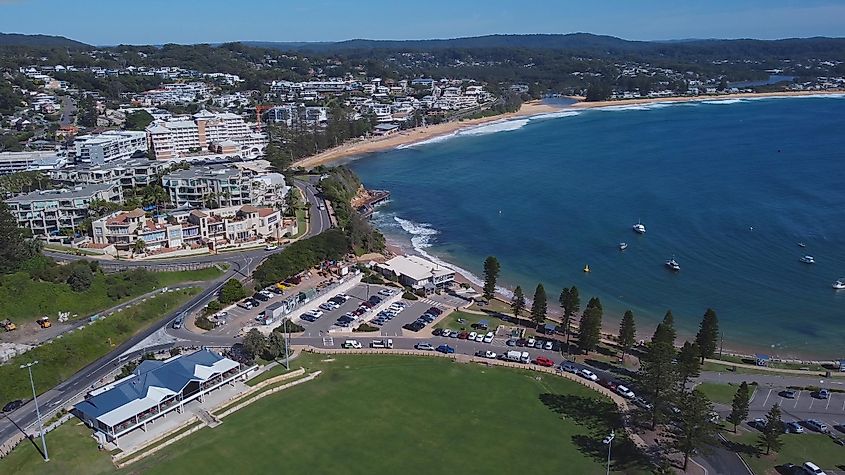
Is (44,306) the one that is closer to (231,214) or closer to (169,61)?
(231,214)

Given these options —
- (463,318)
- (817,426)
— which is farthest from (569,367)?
(817,426)

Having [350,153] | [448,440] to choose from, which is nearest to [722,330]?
[448,440]

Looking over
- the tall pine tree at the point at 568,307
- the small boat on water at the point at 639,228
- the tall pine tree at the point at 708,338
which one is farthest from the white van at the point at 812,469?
the small boat on water at the point at 639,228

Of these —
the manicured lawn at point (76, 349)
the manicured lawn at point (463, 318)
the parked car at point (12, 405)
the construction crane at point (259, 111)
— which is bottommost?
the manicured lawn at point (463, 318)

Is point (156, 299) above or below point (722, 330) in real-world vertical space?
above

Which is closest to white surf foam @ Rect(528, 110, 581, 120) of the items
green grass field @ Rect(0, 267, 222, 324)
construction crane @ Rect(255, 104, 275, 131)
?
construction crane @ Rect(255, 104, 275, 131)

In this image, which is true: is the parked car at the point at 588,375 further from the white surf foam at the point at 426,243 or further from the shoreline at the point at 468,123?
the shoreline at the point at 468,123
